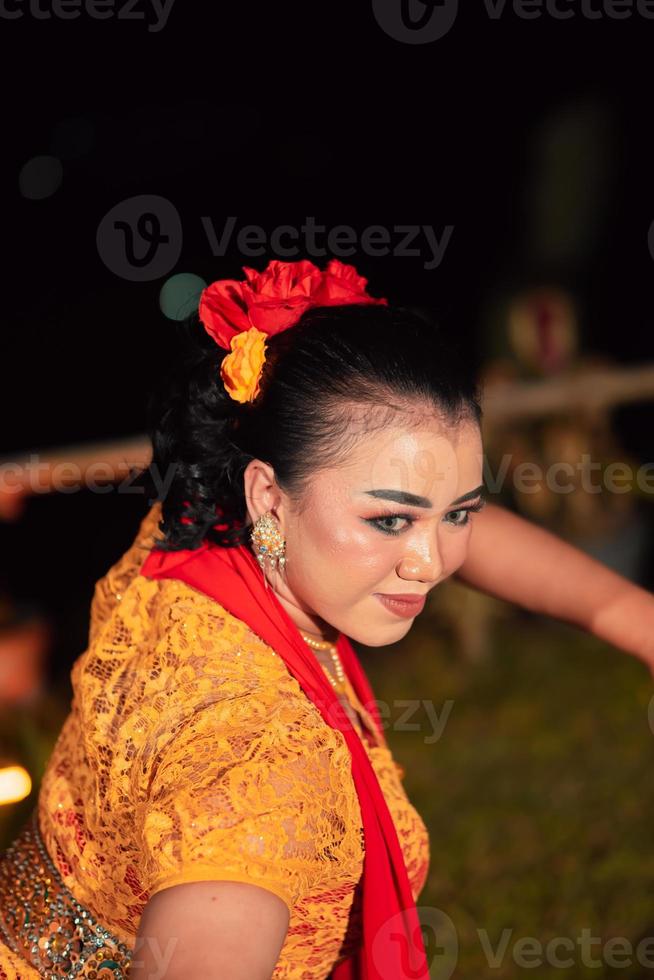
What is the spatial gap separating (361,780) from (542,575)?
72 centimetres

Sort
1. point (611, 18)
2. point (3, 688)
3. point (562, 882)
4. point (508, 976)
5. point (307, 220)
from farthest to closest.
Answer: point (307, 220) → point (611, 18) → point (3, 688) → point (562, 882) → point (508, 976)

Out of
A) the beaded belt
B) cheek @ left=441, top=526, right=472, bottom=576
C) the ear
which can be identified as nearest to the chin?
cheek @ left=441, top=526, right=472, bottom=576

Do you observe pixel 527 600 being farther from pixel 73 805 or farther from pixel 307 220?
pixel 307 220

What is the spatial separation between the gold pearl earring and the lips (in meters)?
0.17

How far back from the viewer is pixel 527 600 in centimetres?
201

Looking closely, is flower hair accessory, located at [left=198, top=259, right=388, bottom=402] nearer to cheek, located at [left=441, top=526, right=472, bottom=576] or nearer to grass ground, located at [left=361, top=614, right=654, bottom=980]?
cheek, located at [left=441, top=526, right=472, bottom=576]

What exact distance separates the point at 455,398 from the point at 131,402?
6318mm

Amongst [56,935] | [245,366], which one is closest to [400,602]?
[245,366]

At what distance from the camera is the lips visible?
1532 mm

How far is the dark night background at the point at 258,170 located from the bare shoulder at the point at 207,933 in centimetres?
314

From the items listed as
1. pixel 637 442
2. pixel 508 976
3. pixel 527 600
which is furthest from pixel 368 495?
pixel 637 442

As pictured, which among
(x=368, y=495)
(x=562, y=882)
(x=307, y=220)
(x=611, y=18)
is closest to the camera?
(x=368, y=495)

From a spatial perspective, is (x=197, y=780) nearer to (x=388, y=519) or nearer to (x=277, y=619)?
(x=277, y=619)

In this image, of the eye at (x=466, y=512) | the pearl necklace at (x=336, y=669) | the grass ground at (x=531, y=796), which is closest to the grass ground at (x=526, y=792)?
the grass ground at (x=531, y=796)
